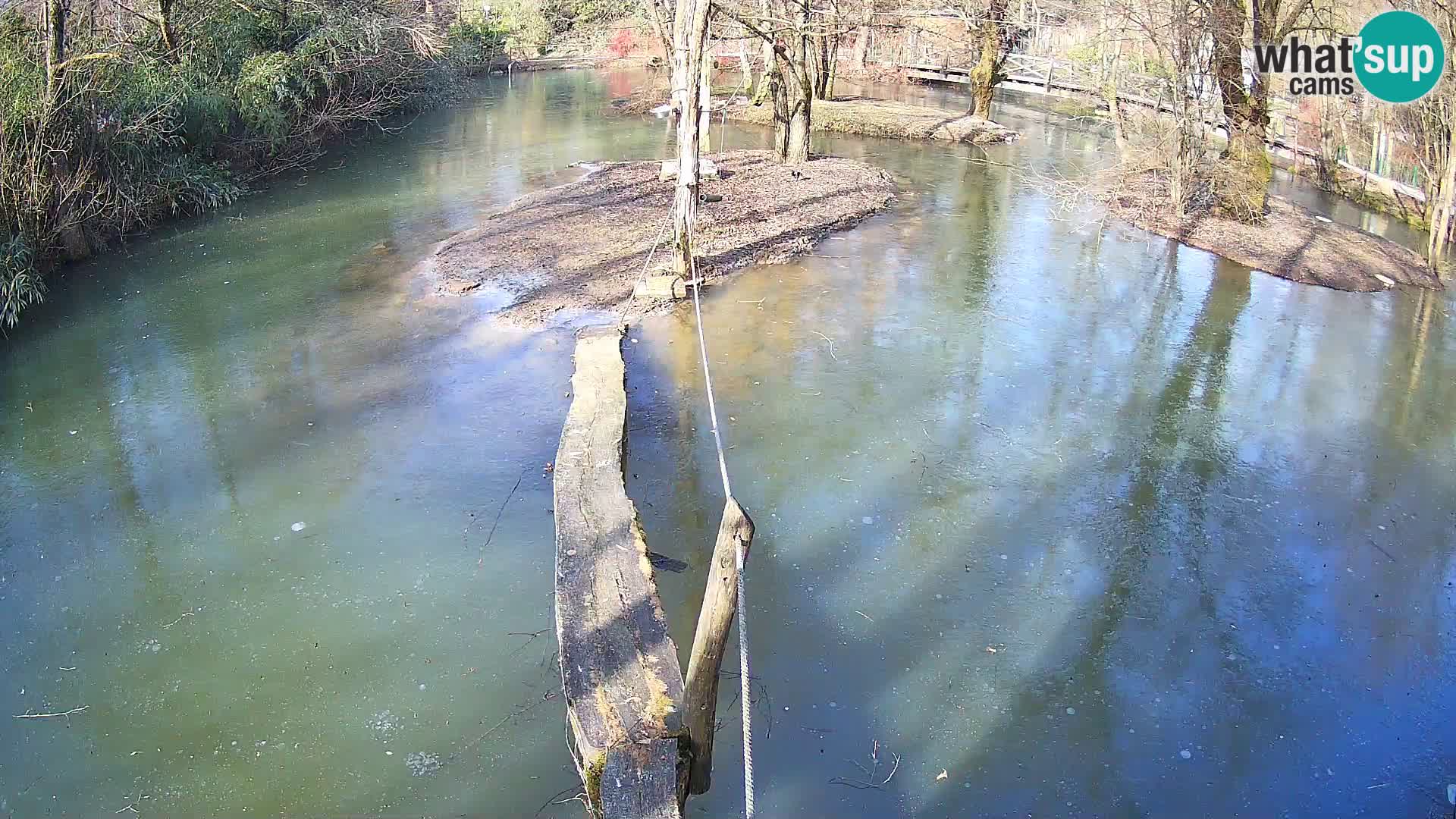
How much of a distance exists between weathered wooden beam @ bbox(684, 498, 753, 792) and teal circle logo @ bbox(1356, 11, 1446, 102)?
1139 cm

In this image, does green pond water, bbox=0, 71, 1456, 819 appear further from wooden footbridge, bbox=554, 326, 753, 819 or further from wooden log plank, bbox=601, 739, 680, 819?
wooden log plank, bbox=601, 739, 680, 819

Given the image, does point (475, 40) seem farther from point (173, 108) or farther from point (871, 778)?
point (871, 778)

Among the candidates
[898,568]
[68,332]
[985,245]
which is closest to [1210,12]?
[985,245]

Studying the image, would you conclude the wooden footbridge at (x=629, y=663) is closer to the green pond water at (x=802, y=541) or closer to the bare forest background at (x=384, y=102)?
the green pond water at (x=802, y=541)

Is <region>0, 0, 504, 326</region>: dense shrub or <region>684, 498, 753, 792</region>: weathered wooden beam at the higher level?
<region>0, 0, 504, 326</region>: dense shrub

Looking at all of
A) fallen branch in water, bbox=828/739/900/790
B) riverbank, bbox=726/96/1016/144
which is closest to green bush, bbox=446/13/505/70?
riverbank, bbox=726/96/1016/144

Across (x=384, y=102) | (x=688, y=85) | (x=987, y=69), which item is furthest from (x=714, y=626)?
(x=384, y=102)

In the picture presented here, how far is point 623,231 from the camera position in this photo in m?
12.2

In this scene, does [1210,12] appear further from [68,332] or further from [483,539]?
[68,332]

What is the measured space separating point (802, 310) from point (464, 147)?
11.3 metres

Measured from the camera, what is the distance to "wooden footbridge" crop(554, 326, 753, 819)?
3514mm

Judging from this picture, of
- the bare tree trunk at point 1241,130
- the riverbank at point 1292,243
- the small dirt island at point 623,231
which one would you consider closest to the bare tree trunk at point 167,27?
the small dirt island at point 623,231

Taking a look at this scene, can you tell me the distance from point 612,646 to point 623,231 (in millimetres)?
8686

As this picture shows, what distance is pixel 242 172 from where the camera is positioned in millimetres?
15438
